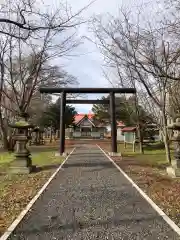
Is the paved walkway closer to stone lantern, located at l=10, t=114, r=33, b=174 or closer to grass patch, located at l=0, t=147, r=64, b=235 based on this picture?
grass patch, located at l=0, t=147, r=64, b=235

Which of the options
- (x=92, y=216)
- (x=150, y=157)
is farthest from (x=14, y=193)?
(x=150, y=157)

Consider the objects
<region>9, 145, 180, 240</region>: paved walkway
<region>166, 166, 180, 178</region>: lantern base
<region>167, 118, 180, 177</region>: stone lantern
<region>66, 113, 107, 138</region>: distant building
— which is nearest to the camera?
<region>9, 145, 180, 240</region>: paved walkway

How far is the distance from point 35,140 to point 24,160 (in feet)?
125

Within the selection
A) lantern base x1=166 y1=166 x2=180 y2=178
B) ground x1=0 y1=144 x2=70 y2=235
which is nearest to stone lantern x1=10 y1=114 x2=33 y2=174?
ground x1=0 y1=144 x2=70 y2=235

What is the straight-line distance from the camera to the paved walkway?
20.1 feet

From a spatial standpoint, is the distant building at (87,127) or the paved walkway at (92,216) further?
the distant building at (87,127)

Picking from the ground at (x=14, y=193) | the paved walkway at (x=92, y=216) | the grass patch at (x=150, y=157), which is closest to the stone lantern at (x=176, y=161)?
the paved walkway at (x=92, y=216)

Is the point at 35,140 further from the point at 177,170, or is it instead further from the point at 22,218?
the point at 22,218

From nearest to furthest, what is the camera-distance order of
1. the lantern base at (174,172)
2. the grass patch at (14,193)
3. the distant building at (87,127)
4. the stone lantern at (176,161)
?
1. the grass patch at (14,193)
2. the lantern base at (174,172)
3. the stone lantern at (176,161)
4. the distant building at (87,127)

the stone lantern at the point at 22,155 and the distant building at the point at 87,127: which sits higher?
the distant building at the point at 87,127

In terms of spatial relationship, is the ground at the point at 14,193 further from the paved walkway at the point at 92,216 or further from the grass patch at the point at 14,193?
the paved walkway at the point at 92,216

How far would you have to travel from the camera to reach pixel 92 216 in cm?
742

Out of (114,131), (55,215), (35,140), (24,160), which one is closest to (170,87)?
(114,131)

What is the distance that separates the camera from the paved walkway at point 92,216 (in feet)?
20.1
